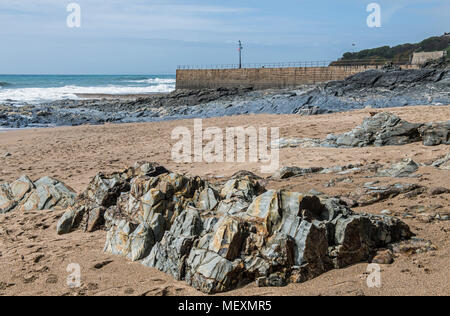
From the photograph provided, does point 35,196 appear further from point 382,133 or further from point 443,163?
point 382,133

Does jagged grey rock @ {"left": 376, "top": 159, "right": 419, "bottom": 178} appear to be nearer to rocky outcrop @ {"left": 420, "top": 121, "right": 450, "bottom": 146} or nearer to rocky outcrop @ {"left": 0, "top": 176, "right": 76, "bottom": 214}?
→ rocky outcrop @ {"left": 420, "top": 121, "right": 450, "bottom": 146}

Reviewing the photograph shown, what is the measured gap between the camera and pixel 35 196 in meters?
7.31

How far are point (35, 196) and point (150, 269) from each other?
3.89 meters

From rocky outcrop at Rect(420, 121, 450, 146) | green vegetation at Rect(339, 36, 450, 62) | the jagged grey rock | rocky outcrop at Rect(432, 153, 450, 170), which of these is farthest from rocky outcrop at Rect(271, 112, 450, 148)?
green vegetation at Rect(339, 36, 450, 62)

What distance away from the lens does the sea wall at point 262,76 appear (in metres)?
27.4

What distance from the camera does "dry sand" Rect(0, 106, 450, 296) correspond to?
3.84m

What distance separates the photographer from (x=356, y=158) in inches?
339

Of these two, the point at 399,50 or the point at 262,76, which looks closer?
the point at 262,76

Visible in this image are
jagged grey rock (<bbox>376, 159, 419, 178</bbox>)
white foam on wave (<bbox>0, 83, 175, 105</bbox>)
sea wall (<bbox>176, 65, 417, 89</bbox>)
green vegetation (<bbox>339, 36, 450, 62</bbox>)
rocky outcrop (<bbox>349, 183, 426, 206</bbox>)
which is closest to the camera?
rocky outcrop (<bbox>349, 183, 426, 206</bbox>)

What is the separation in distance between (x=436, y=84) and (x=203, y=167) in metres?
13.4

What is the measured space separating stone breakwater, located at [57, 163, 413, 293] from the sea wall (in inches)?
914

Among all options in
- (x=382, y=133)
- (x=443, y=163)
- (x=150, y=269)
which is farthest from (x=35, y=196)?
(x=382, y=133)
